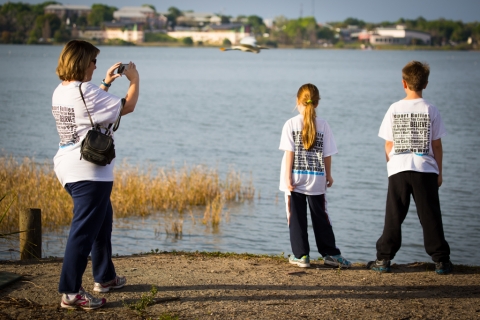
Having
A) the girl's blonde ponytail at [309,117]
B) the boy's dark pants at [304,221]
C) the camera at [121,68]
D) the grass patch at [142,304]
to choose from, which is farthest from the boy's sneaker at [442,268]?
the camera at [121,68]

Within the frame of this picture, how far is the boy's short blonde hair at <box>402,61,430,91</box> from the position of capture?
6699 millimetres

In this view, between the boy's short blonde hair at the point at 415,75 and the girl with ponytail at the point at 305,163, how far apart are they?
93 centimetres

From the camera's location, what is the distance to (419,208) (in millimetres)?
6762

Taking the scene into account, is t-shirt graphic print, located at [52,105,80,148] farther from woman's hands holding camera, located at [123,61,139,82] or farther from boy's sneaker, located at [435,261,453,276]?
boy's sneaker, located at [435,261,453,276]

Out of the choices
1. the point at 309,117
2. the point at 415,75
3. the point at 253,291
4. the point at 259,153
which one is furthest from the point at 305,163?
the point at 259,153

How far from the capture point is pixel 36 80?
68.5 metres

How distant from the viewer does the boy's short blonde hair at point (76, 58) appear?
528 centimetres

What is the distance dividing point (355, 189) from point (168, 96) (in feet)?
126

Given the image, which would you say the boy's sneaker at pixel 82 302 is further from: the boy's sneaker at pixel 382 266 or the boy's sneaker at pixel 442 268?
the boy's sneaker at pixel 442 268

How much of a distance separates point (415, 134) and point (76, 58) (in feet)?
11.2

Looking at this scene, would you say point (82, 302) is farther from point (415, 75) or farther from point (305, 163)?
point (415, 75)

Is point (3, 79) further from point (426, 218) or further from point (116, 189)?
point (426, 218)

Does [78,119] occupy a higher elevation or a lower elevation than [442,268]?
higher

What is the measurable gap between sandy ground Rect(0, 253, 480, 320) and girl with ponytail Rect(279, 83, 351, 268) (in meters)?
0.50
